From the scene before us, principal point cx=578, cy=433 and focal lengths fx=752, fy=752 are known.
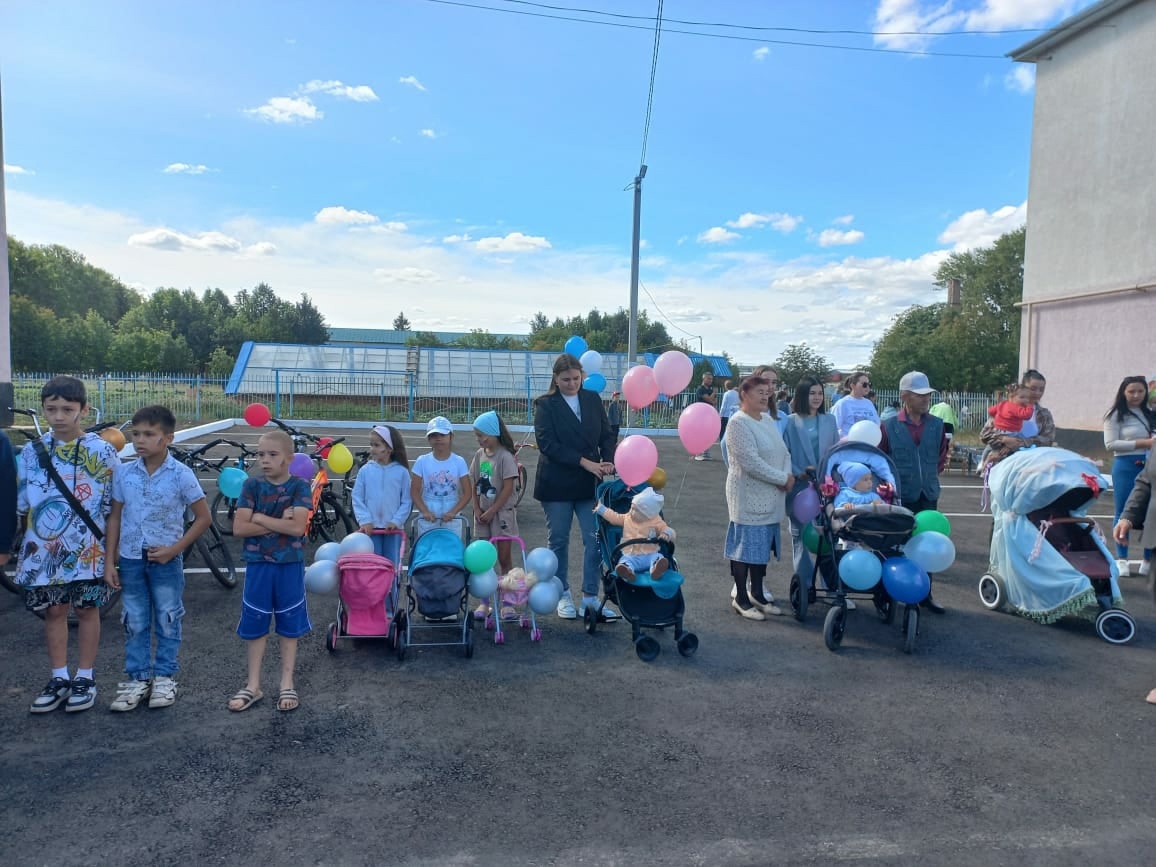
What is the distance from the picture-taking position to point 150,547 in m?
4.06

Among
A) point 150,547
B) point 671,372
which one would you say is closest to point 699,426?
point 671,372

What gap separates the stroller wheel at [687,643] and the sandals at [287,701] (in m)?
2.34

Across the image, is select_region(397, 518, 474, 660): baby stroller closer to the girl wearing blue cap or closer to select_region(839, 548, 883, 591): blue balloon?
the girl wearing blue cap

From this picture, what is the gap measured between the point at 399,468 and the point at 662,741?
272cm

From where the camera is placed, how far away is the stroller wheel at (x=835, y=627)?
16.5 feet

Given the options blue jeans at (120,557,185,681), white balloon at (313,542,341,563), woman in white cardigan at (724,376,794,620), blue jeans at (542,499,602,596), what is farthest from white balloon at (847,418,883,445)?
blue jeans at (120,557,185,681)

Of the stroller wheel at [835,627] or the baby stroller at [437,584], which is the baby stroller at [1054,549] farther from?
the baby stroller at [437,584]

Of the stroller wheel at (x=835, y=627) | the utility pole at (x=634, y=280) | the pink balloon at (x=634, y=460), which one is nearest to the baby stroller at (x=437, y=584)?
the pink balloon at (x=634, y=460)

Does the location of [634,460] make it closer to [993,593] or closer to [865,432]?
[865,432]

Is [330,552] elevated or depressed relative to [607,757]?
elevated

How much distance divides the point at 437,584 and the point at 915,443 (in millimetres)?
4051

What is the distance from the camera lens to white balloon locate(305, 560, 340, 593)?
191 inches

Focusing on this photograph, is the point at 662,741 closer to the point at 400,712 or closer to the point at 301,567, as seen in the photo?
the point at 400,712

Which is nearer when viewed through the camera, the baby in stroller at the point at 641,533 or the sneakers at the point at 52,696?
the sneakers at the point at 52,696
